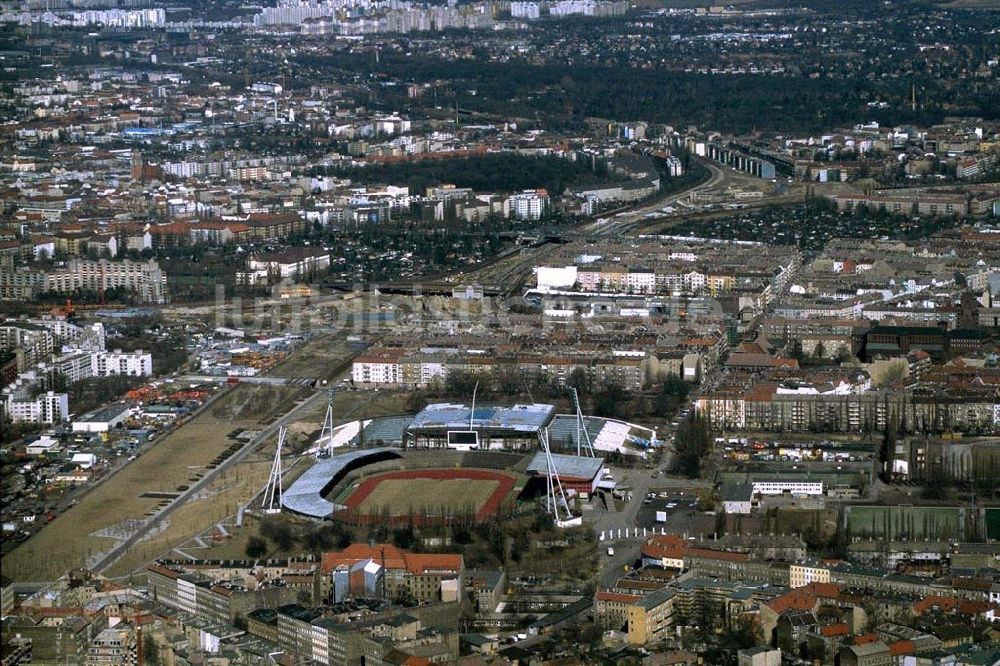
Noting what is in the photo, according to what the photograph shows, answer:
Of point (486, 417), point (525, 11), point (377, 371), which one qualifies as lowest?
point (525, 11)

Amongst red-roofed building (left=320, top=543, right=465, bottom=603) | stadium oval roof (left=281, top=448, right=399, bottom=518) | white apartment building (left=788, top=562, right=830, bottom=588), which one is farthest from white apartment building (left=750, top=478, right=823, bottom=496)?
red-roofed building (left=320, top=543, right=465, bottom=603)

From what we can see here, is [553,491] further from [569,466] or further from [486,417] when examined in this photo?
[486,417]

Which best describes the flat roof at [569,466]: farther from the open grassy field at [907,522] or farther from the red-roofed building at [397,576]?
the red-roofed building at [397,576]

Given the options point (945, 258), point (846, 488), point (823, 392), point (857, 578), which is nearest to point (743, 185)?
point (945, 258)

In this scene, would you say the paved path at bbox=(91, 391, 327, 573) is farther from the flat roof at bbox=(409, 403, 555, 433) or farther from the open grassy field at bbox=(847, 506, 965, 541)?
the open grassy field at bbox=(847, 506, 965, 541)

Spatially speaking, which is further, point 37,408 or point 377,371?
point 377,371

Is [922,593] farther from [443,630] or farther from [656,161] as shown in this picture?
[656,161]

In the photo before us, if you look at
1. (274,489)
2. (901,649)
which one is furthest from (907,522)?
(274,489)

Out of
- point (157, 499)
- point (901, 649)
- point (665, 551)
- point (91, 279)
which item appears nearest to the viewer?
point (901, 649)
